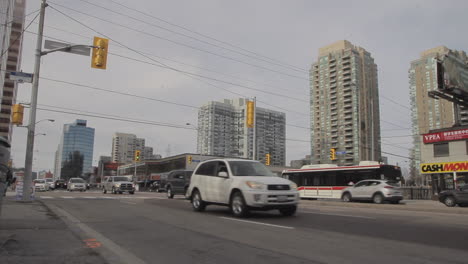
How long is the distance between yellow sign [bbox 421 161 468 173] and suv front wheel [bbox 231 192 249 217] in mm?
28495

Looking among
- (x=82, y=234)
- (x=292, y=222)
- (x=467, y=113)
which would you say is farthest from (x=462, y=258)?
(x=467, y=113)

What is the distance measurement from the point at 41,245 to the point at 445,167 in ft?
114

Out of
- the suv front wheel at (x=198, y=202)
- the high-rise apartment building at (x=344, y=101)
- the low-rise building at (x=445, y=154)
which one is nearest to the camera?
the suv front wheel at (x=198, y=202)

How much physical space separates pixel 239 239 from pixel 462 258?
3.56 metres

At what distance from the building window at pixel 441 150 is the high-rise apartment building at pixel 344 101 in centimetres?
884

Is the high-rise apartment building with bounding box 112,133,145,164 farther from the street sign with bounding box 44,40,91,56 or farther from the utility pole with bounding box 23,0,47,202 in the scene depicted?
the street sign with bounding box 44,40,91,56

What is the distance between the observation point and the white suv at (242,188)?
986 cm

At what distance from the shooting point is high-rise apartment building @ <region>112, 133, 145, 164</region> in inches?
5733

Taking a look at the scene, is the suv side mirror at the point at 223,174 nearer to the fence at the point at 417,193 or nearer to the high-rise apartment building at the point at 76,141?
the fence at the point at 417,193

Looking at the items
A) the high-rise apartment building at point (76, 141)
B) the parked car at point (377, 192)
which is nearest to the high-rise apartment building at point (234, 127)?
the parked car at point (377, 192)

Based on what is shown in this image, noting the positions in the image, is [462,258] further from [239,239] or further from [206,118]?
[206,118]

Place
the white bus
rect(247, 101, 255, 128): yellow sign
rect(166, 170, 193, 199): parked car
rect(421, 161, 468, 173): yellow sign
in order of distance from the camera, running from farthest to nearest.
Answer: rect(421, 161, 468, 173): yellow sign < rect(247, 101, 255, 128): yellow sign < the white bus < rect(166, 170, 193, 199): parked car

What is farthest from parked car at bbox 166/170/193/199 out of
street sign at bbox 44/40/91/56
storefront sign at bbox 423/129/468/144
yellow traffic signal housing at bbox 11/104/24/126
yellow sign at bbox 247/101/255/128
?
storefront sign at bbox 423/129/468/144

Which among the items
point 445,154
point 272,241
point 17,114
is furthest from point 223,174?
point 445,154
